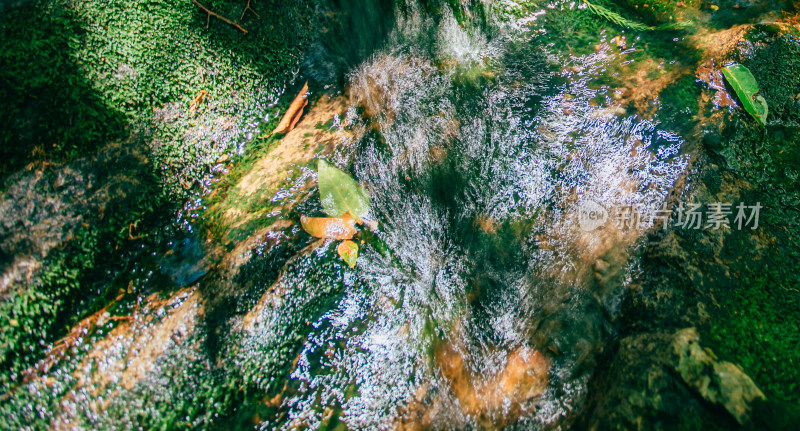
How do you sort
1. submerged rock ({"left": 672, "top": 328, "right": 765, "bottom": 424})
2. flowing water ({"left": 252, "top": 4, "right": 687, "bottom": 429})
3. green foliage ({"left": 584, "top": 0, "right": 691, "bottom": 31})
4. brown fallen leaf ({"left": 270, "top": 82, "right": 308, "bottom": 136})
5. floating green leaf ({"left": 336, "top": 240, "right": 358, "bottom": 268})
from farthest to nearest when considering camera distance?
green foliage ({"left": 584, "top": 0, "right": 691, "bottom": 31}) → brown fallen leaf ({"left": 270, "top": 82, "right": 308, "bottom": 136}) → floating green leaf ({"left": 336, "top": 240, "right": 358, "bottom": 268}) → flowing water ({"left": 252, "top": 4, "right": 687, "bottom": 429}) → submerged rock ({"left": 672, "top": 328, "right": 765, "bottom": 424})

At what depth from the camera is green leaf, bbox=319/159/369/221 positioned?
7.18 ft

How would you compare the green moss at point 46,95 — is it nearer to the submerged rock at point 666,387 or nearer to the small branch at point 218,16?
the small branch at point 218,16

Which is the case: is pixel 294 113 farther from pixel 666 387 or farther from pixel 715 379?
pixel 715 379

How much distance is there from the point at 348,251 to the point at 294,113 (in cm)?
100

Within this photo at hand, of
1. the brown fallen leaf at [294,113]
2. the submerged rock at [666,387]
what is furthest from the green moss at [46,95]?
the submerged rock at [666,387]

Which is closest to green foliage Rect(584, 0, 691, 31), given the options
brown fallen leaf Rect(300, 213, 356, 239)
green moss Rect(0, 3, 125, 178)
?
brown fallen leaf Rect(300, 213, 356, 239)

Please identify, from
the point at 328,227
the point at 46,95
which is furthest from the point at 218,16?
the point at 328,227

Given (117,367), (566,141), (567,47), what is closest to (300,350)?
(117,367)

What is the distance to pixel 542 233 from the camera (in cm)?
217

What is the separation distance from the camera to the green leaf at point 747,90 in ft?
7.18

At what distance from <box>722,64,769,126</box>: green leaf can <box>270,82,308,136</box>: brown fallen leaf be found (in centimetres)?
263

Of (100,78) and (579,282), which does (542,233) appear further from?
(100,78)

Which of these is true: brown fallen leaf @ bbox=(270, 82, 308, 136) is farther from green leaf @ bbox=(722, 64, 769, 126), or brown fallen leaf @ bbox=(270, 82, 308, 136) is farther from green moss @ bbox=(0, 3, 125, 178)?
green leaf @ bbox=(722, 64, 769, 126)

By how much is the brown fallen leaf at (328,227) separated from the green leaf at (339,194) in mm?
41
